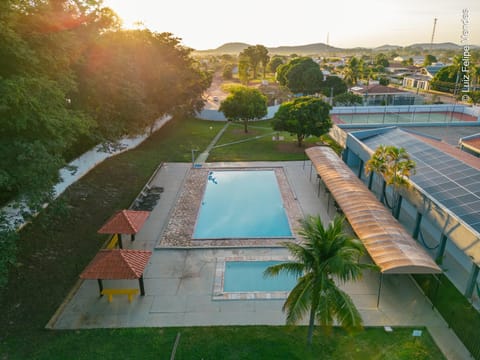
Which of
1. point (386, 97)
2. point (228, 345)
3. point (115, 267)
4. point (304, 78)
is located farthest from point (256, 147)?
point (304, 78)

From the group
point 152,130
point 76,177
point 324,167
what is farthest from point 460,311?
point 152,130

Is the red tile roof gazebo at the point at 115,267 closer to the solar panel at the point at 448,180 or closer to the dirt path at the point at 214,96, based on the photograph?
the solar panel at the point at 448,180

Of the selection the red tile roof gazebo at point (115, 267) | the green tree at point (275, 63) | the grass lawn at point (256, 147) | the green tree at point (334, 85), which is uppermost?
the green tree at point (275, 63)

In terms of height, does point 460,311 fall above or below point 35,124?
below

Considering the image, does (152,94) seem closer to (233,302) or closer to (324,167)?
(324,167)

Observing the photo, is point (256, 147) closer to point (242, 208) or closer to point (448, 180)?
point (242, 208)

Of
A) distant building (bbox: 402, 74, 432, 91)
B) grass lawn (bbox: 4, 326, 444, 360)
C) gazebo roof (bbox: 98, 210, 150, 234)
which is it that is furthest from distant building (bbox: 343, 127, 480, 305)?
distant building (bbox: 402, 74, 432, 91)

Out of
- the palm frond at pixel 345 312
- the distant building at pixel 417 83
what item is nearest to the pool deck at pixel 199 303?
the palm frond at pixel 345 312
